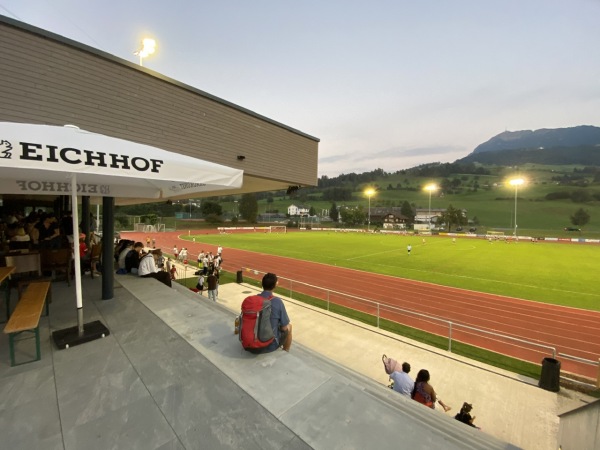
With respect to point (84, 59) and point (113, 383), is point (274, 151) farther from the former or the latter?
point (113, 383)

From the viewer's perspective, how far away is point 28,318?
12.3ft

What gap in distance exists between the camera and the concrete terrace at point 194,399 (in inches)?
98.8

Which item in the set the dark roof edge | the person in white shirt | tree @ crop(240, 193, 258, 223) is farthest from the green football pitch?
tree @ crop(240, 193, 258, 223)

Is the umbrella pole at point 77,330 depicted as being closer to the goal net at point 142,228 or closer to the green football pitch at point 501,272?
the green football pitch at point 501,272

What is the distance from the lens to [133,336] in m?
4.46

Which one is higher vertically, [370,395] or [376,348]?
[370,395]

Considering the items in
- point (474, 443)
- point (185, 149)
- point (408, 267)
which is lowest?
point (408, 267)

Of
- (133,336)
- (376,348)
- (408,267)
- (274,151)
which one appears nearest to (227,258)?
(408,267)

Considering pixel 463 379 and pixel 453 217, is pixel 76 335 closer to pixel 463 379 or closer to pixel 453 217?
pixel 463 379

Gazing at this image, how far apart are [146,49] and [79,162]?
25.2 feet

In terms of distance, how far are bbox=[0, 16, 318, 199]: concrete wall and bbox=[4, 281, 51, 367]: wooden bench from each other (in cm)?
367

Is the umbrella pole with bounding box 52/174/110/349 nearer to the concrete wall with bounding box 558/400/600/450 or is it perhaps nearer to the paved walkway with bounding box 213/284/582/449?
the paved walkway with bounding box 213/284/582/449

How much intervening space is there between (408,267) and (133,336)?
957 inches

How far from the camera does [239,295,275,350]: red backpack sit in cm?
370
